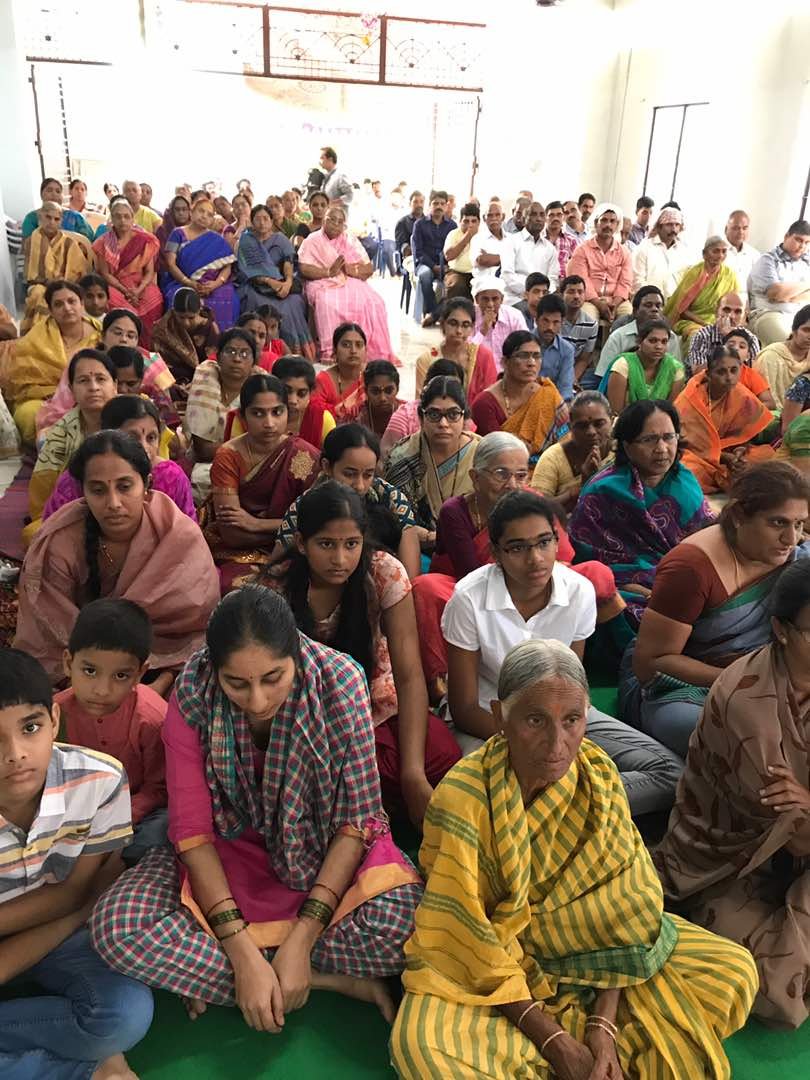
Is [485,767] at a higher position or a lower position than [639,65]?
lower

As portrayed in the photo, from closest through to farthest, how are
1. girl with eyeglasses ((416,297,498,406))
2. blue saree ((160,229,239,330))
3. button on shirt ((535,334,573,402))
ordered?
girl with eyeglasses ((416,297,498,406)) < button on shirt ((535,334,573,402)) < blue saree ((160,229,239,330))

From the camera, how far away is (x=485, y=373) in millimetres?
4441

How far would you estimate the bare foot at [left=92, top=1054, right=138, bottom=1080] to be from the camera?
4.60 ft

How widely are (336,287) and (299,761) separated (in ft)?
18.4

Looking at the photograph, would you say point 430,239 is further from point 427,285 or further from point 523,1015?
point 523,1015

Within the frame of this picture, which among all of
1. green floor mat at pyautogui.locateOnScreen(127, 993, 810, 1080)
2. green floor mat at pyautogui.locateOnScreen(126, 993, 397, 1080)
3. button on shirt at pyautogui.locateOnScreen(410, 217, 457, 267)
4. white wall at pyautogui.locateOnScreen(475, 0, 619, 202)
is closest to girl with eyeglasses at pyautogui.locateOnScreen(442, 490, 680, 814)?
green floor mat at pyautogui.locateOnScreen(127, 993, 810, 1080)

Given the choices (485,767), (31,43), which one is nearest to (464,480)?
(485,767)

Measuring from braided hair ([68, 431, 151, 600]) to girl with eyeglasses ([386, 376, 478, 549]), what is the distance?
109cm

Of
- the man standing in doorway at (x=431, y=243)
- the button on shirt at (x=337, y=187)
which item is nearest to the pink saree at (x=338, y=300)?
the man standing in doorway at (x=431, y=243)

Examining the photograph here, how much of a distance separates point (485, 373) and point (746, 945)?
3.30 m

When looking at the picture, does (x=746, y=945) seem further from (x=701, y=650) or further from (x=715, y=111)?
(x=715, y=111)

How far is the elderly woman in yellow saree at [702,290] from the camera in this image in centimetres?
591

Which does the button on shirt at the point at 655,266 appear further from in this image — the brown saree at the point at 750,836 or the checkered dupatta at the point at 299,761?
the checkered dupatta at the point at 299,761

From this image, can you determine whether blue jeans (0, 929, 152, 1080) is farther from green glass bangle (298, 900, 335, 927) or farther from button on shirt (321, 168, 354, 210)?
button on shirt (321, 168, 354, 210)
